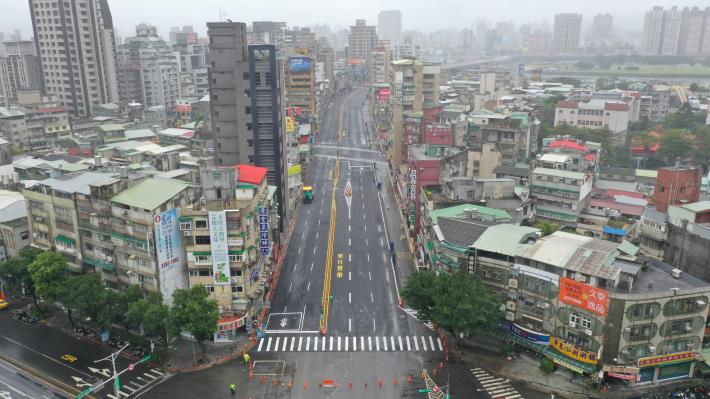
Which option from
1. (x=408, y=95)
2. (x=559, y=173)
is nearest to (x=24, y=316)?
(x=559, y=173)

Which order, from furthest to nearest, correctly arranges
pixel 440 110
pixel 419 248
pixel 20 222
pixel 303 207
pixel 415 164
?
1. pixel 440 110
2. pixel 303 207
3. pixel 415 164
4. pixel 419 248
5. pixel 20 222

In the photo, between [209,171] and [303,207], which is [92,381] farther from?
[303,207]

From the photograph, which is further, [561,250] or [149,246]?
[149,246]

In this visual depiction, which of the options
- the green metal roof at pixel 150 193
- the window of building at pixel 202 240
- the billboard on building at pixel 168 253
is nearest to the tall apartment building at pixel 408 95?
the green metal roof at pixel 150 193

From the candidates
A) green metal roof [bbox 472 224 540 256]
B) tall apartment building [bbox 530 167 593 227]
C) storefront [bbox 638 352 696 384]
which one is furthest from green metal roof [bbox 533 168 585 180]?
storefront [bbox 638 352 696 384]

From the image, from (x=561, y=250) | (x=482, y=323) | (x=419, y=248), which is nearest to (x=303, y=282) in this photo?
(x=419, y=248)

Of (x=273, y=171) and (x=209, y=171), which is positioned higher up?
(x=209, y=171)
